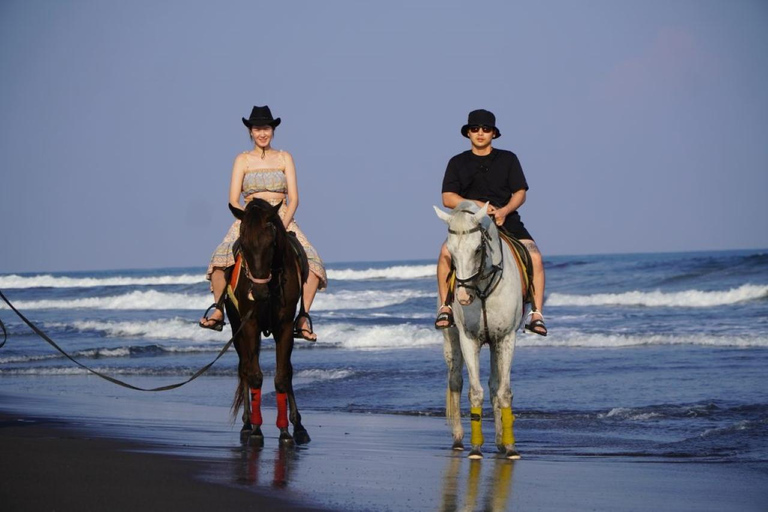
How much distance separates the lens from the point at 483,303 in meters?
7.64

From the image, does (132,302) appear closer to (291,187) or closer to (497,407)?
(291,187)

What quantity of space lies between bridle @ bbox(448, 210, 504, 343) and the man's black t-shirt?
2.49 ft

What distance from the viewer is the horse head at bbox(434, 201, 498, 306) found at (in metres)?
7.14

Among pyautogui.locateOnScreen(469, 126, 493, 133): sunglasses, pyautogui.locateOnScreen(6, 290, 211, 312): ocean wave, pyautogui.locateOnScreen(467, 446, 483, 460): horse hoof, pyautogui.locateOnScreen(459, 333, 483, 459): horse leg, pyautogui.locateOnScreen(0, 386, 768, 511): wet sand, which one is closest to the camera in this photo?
pyautogui.locateOnScreen(0, 386, 768, 511): wet sand

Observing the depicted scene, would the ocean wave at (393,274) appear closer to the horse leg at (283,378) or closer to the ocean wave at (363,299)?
the ocean wave at (363,299)

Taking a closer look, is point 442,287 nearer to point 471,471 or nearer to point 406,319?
point 471,471

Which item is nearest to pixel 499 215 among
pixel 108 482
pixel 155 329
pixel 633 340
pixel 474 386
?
pixel 474 386

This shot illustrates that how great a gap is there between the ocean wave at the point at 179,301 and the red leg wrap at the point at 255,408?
30.6m

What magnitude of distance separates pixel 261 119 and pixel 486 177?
203 cm

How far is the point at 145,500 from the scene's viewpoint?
530 cm

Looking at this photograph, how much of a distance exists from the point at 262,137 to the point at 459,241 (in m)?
2.43

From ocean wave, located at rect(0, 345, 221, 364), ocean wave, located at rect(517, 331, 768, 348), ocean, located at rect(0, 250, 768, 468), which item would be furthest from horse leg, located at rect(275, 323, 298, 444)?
ocean wave, located at rect(0, 345, 221, 364)

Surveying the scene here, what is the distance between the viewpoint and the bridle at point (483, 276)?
23.6 ft

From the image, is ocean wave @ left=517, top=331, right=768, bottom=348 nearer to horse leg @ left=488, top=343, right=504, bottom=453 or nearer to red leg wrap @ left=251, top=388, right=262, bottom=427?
horse leg @ left=488, top=343, right=504, bottom=453
